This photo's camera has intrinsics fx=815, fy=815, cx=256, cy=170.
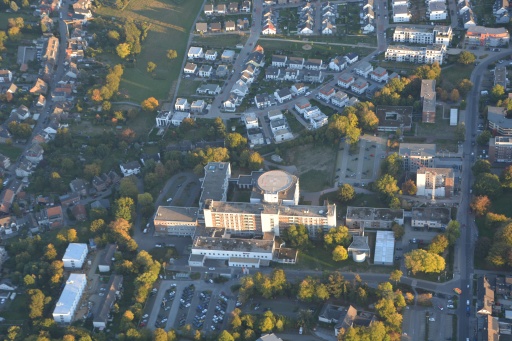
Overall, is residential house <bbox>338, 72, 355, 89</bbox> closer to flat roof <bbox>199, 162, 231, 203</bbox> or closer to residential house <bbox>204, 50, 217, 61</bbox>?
residential house <bbox>204, 50, 217, 61</bbox>

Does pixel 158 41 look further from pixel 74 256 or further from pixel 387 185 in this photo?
pixel 387 185

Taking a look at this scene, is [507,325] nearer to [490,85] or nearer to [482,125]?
[482,125]

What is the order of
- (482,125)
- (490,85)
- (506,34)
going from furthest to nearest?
1. (506,34)
2. (490,85)
3. (482,125)

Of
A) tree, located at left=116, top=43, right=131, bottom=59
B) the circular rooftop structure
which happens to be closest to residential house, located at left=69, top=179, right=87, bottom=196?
the circular rooftop structure

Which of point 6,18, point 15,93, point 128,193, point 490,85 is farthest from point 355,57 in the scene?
point 6,18

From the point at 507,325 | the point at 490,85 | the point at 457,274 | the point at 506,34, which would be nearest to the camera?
the point at 507,325

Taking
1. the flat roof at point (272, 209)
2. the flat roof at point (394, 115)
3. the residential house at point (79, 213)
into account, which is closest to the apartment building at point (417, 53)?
the flat roof at point (394, 115)
